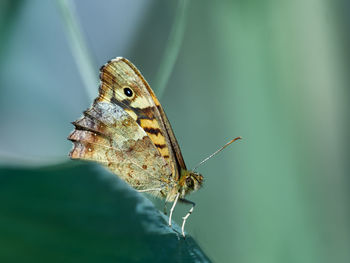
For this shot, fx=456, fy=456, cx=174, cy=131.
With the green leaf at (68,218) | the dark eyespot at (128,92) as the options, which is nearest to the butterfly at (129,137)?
the dark eyespot at (128,92)

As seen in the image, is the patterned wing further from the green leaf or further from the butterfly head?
the green leaf

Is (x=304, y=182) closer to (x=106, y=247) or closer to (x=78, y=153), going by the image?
(x=78, y=153)

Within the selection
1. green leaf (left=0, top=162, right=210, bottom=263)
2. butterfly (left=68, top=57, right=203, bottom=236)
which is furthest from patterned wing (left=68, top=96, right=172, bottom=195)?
green leaf (left=0, top=162, right=210, bottom=263)

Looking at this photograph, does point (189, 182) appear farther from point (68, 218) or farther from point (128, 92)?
point (68, 218)

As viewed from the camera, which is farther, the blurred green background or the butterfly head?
the butterfly head

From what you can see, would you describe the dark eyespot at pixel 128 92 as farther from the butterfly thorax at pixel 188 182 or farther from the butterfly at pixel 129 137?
the butterfly thorax at pixel 188 182

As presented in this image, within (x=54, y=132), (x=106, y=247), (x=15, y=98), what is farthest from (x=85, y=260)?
(x=54, y=132)
